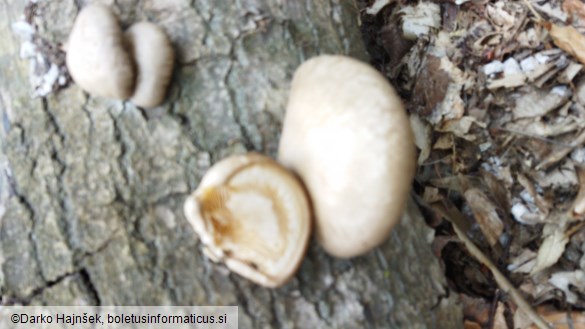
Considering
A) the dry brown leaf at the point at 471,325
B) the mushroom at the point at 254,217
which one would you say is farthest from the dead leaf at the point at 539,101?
the mushroom at the point at 254,217

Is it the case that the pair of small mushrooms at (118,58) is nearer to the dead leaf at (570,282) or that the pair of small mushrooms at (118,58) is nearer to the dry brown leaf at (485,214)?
the dry brown leaf at (485,214)

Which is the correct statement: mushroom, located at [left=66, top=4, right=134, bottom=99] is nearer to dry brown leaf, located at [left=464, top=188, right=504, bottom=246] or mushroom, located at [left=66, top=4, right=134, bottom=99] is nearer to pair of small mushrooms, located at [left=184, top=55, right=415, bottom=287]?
pair of small mushrooms, located at [left=184, top=55, right=415, bottom=287]

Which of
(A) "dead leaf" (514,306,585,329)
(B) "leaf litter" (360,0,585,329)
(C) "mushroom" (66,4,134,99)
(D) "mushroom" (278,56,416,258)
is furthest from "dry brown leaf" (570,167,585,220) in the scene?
(C) "mushroom" (66,4,134,99)

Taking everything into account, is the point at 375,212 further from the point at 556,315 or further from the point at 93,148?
the point at 556,315

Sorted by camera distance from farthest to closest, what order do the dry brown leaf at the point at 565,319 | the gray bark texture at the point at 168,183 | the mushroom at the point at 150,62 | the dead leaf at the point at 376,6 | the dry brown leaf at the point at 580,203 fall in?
the dead leaf at the point at 376,6
the dry brown leaf at the point at 580,203
the dry brown leaf at the point at 565,319
the mushroom at the point at 150,62
the gray bark texture at the point at 168,183

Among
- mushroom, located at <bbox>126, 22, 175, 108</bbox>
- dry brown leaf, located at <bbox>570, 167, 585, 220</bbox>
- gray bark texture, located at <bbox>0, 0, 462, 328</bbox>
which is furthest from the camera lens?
dry brown leaf, located at <bbox>570, 167, 585, 220</bbox>
